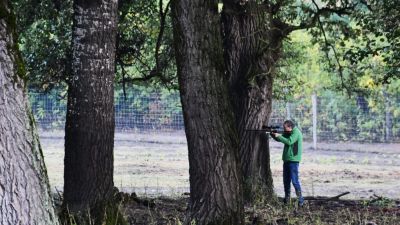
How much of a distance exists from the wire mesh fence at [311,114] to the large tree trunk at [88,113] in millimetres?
23017

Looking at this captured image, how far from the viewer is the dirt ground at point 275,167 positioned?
17.7 m

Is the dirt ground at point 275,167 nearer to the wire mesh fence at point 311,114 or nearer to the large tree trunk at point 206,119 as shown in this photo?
the wire mesh fence at point 311,114

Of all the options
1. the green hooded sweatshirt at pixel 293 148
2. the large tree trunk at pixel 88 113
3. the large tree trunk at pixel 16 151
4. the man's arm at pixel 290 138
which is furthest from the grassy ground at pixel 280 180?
the large tree trunk at pixel 16 151

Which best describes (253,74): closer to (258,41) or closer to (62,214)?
(258,41)

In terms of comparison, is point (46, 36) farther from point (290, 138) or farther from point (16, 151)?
point (16, 151)

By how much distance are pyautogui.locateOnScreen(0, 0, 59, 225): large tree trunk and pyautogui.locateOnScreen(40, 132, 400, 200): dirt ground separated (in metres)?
9.26

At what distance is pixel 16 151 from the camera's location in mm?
3922

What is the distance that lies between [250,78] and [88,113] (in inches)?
187

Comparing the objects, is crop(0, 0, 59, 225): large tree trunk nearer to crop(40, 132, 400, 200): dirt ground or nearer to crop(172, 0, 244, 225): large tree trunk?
crop(172, 0, 244, 225): large tree trunk

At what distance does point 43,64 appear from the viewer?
44.0ft

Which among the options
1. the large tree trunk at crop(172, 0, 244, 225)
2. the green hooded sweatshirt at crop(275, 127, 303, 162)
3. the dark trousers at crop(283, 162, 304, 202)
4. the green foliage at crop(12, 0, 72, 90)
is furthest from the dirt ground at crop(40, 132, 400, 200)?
the large tree trunk at crop(172, 0, 244, 225)

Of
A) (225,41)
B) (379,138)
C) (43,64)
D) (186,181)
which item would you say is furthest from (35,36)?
(379,138)

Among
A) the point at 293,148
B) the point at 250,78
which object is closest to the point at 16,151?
the point at 250,78

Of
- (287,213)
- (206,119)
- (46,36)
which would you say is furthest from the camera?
(46,36)
